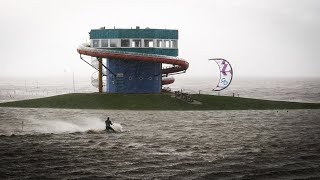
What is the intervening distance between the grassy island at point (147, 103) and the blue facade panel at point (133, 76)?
13.7 feet

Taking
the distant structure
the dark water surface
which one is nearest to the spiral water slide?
the distant structure

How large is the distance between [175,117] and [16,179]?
2977 cm

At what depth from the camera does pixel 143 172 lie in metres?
23.9

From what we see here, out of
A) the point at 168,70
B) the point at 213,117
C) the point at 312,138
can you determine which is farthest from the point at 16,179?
the point at 168,70

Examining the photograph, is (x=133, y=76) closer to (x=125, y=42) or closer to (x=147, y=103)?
(x=125, y=42)

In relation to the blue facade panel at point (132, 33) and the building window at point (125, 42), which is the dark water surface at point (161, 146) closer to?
the building window at point (125, 42)

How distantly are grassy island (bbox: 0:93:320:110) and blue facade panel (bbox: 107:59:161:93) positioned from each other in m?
4.17

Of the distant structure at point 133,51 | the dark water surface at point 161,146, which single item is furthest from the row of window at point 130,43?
the dark water surface at point 161,146

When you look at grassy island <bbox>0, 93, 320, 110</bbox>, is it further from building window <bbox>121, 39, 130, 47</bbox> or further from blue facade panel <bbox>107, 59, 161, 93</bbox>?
building window <bbox>121, 39, 130, 47</bbox>

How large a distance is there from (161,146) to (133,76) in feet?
117

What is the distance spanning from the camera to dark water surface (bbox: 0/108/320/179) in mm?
24109

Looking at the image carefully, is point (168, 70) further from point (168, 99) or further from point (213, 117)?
point (213, 117)

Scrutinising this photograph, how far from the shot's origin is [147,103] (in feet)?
193

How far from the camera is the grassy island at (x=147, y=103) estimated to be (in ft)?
190
